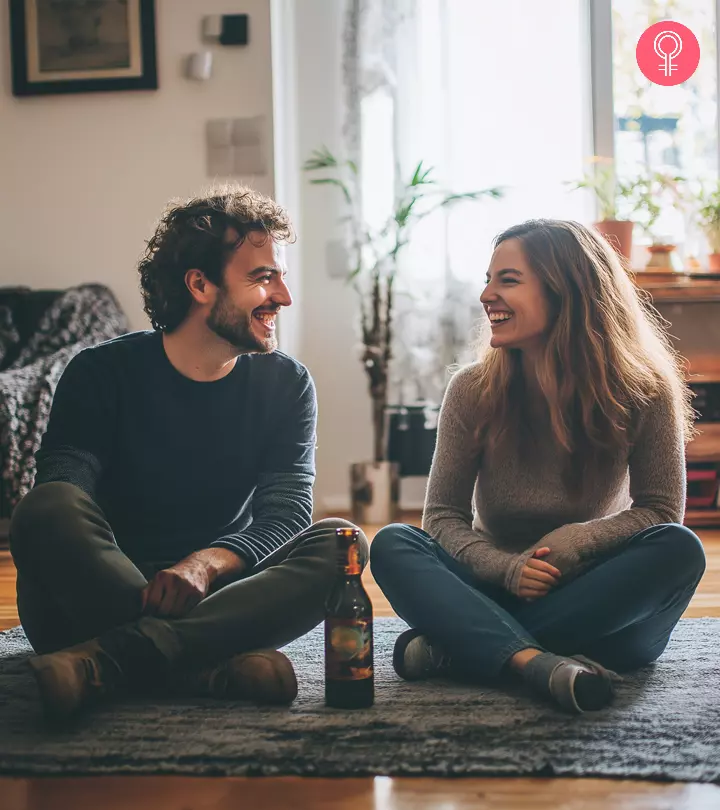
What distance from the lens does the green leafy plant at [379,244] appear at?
391cm

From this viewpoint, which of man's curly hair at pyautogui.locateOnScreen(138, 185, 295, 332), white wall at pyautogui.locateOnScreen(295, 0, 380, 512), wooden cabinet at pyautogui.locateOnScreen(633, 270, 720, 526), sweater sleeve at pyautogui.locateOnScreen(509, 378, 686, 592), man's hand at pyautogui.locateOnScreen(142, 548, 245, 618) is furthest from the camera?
white wall at pyautogui.locateOnScreen(295, 0, 380, 512)

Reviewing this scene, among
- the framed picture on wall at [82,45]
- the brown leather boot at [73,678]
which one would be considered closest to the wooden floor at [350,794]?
the brown leather boot at [73,678]

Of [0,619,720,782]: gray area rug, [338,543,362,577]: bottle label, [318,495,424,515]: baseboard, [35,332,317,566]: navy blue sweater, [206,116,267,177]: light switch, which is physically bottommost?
Result: [318,495,424,515]: baseboard

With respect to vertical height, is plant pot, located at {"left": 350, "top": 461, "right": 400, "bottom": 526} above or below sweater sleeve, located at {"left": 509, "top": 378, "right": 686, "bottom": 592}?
below

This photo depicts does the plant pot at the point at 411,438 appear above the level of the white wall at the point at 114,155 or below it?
below

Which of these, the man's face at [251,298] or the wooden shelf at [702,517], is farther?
the wooden shelf at [702,517]

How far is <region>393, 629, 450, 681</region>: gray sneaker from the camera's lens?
1.71m

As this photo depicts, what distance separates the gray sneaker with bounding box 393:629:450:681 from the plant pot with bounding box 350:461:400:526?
211cm

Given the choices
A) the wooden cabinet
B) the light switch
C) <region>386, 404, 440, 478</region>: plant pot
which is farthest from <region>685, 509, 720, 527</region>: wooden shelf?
the light switch

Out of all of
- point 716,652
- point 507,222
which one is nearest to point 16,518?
point 716,652

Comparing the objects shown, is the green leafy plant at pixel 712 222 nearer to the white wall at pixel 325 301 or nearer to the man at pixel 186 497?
the white wall at pixel 325 301

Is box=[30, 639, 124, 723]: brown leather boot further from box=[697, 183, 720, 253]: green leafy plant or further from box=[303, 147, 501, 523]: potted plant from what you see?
box=[697, 183, 720, 253]: green leafy plant

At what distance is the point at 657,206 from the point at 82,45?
2274mm

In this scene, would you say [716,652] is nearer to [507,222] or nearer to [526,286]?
[526,286]
